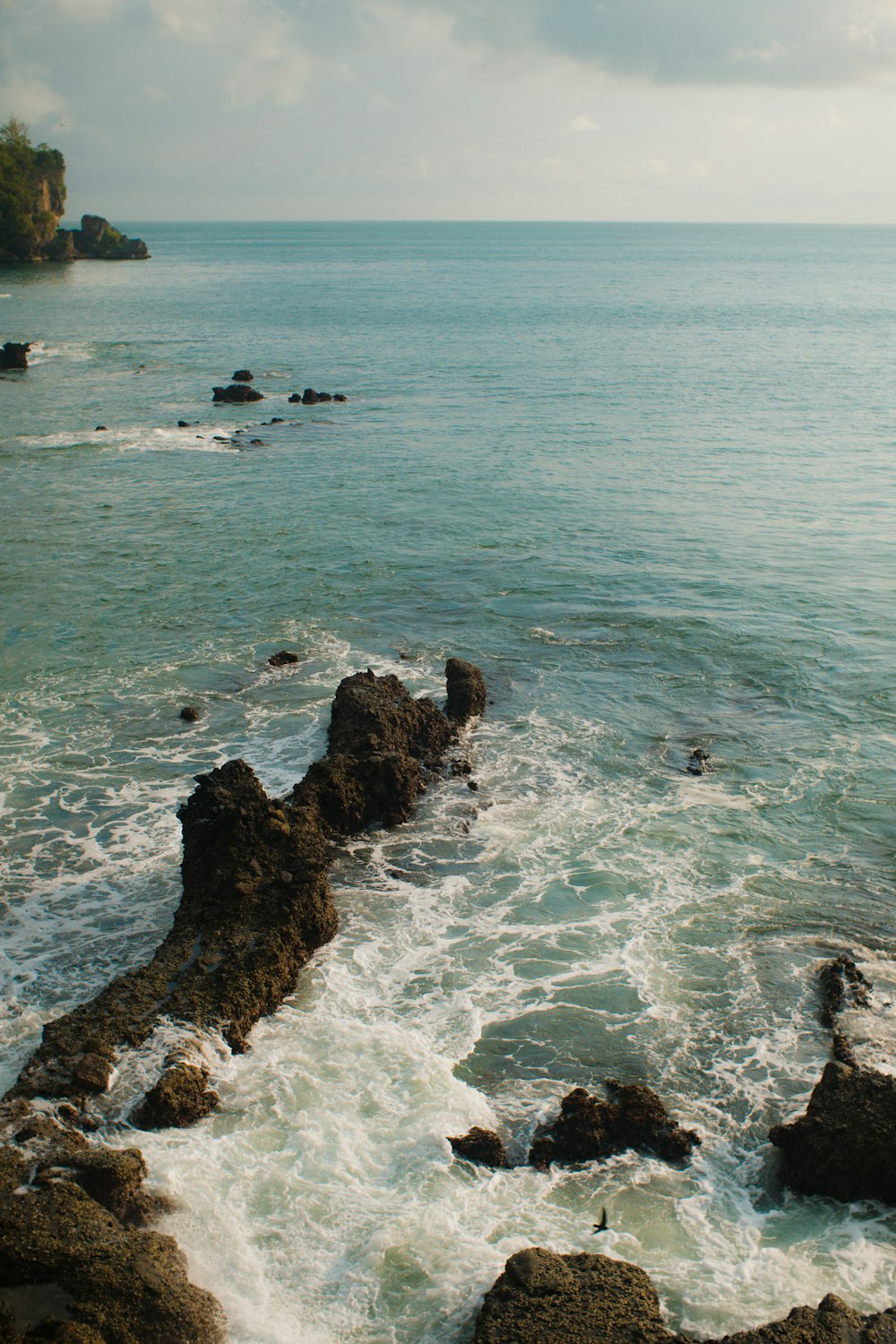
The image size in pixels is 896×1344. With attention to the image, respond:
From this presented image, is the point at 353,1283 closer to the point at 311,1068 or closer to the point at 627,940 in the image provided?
the point at 311,1068

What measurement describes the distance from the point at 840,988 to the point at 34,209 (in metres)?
166

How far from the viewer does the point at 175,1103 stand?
12.9 meters

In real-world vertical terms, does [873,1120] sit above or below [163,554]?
below

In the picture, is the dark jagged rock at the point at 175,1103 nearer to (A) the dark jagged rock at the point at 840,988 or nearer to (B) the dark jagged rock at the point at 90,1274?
(B) the dark jagged rock at the point at 90,1274

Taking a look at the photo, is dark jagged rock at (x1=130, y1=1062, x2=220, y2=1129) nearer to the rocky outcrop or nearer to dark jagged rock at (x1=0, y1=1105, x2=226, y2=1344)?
dark jagged rock at (x1=0, y1=1105, x2=226, y2=1344)

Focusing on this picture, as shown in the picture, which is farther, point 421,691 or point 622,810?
point 421,691

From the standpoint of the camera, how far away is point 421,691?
2561 centimetres

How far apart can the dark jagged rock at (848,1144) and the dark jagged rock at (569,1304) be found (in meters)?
2.81

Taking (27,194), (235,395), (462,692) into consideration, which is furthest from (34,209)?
(462,692)

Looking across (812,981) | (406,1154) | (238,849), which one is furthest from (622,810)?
(406,1154)

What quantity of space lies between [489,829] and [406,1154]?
312 inches

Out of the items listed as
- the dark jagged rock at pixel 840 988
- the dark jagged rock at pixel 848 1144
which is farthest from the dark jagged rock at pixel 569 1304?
the dark jagged rock at pixel 840 988

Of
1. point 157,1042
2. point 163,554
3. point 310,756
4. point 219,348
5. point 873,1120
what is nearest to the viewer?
point 873,1120

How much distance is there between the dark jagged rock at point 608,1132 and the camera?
41.8ft
